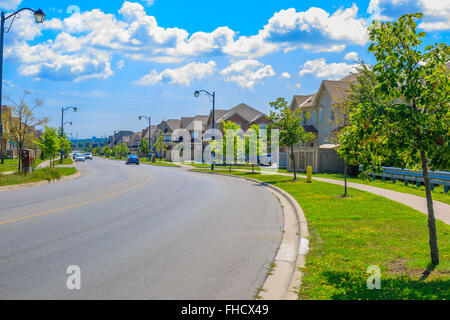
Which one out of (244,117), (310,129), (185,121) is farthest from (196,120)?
(310,129)

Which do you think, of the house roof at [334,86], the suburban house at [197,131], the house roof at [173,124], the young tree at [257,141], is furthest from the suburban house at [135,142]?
the young tree at [257,141]

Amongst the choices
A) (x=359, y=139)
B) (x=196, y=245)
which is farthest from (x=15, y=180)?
(x=359, y=139)

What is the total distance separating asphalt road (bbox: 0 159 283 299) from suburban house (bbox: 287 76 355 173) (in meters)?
22.3

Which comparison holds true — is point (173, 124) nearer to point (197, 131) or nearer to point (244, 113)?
point (197, 131)

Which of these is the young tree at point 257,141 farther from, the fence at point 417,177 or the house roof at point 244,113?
the house roof at point 244,113

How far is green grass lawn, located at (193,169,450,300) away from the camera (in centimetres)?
558

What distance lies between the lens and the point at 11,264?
6812mm

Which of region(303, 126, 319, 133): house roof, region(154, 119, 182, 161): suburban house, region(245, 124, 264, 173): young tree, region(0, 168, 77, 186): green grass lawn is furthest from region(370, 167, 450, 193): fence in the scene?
region(154, 119, 182, 161): suburban house

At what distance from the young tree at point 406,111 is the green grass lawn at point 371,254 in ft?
2.57

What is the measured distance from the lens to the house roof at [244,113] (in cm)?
8231

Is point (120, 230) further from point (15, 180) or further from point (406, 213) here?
point (15, 180)

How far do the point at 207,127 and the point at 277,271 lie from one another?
86.7 m

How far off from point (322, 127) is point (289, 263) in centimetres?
4266

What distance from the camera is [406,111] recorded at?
20.5 feet
